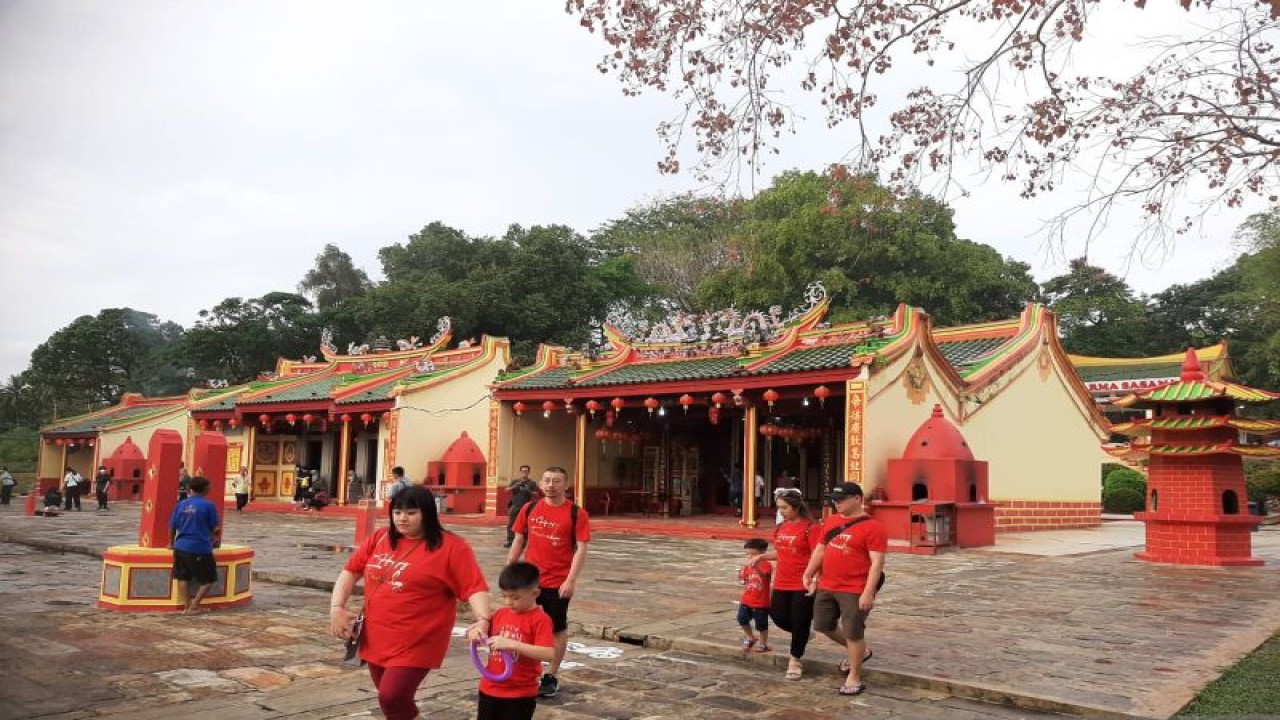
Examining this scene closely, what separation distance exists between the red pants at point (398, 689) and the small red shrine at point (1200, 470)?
14.1 metres

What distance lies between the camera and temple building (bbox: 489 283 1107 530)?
18641 millimetres

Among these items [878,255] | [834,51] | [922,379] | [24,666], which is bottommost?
[24,666]

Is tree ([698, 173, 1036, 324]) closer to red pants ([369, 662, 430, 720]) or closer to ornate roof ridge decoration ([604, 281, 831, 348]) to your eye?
ornate roof ridge decoration ([604, 281, 831, 348])

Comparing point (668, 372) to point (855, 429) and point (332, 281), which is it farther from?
point (332, 281)

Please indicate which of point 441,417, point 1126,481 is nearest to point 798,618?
point 441,417

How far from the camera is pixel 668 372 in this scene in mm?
21531

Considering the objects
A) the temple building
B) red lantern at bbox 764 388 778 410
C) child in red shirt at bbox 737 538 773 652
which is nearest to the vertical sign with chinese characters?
the temple building

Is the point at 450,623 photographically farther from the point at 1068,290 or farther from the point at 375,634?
the point at 1068,290

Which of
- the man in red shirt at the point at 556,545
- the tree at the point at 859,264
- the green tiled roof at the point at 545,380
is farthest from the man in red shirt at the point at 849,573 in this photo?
the tree at the point at 859,264

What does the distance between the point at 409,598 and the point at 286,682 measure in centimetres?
295

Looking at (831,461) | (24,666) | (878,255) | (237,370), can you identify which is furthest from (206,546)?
(237,370)

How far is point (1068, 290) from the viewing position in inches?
1902

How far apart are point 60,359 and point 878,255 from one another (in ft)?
140

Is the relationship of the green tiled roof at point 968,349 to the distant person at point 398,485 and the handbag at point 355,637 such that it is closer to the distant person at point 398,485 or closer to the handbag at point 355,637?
the distant person at point 398,485
